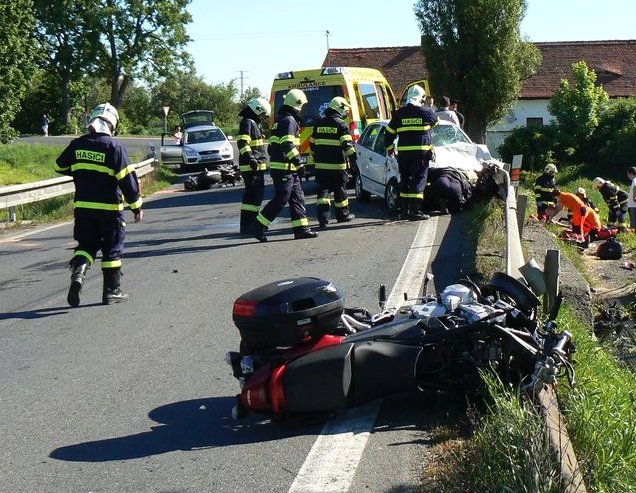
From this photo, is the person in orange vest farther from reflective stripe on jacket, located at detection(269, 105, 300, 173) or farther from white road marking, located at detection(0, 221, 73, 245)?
white road marking, located at detection(0, 221, 73, 245)

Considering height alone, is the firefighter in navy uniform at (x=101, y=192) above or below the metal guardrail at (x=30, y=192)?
above

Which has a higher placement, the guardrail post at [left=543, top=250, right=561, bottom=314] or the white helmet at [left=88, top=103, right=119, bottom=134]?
the white helmet at [left=88, top=103, right=119, bottom=134]

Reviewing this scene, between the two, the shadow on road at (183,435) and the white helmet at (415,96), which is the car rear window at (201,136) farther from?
the shadow on road at (183,435)

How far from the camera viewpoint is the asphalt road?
4.55 metres

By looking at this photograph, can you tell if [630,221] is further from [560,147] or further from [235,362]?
[235,362]

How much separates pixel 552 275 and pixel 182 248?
661 centimetres

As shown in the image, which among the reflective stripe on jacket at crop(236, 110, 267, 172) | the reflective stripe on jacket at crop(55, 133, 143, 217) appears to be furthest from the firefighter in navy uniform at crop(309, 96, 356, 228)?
the reflective stripe on jacket at crop(55, 133, 143, 217)

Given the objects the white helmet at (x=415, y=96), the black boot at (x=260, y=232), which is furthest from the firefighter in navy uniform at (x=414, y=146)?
the black boot at (x=260, y=232)

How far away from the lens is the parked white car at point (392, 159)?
1433 cm

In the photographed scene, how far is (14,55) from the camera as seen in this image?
36.3m

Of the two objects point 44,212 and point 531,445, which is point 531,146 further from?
point 531,445

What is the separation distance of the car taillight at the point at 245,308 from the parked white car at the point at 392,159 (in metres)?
9.05

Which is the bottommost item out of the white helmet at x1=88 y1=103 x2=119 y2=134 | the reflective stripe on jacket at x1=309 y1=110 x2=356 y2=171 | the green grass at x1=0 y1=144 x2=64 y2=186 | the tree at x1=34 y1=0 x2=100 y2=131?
the green grass at x1=0 y1=144 x2=64 y2=186

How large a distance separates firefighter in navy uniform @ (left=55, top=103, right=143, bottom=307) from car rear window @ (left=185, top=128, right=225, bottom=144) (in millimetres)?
22169
